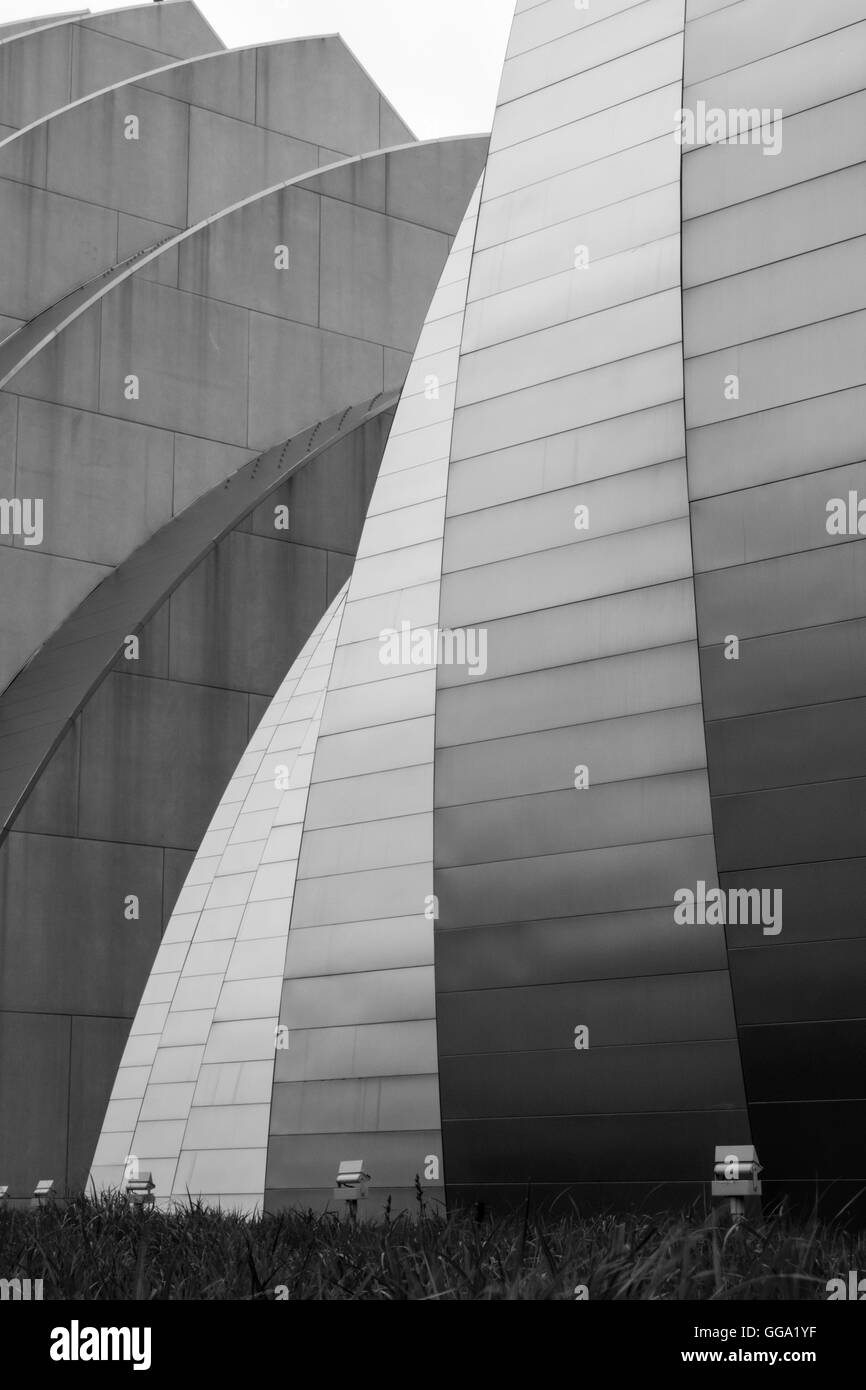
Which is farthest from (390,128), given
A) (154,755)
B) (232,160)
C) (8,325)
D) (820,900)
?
(820,900)

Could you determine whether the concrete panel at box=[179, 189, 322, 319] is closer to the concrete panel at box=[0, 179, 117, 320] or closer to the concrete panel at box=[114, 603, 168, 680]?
the concrete panel at box=[0, 179, 117, 320]

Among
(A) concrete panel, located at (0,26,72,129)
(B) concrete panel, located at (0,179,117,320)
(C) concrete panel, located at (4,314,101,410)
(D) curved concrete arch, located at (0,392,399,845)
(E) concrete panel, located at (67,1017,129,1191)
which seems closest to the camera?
(E) concrete panel, located at (67,1017,129,1191)

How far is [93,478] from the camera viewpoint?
26.7 meters

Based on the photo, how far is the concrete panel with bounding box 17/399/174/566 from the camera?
26000 mm

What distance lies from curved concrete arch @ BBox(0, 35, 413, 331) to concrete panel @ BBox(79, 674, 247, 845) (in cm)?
965

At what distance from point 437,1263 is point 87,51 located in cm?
3508

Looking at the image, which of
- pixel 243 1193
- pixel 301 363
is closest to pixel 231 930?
pixel 243 1193

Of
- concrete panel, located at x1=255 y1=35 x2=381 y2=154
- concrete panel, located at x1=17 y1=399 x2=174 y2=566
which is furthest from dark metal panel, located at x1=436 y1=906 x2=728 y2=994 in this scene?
concrete panel, located at x1=255 y1=35 x2=381 y2=154

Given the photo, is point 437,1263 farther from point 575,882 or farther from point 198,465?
point 198,465

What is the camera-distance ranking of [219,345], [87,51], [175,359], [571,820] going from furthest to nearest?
[87,51] < [219,345] < [175,359] < [571,820]

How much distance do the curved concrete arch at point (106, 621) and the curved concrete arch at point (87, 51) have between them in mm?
12446

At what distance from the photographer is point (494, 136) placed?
17828mm

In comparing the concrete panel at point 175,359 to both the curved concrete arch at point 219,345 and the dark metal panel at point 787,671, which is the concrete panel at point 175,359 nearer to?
the curved concrete arch at point 219,345

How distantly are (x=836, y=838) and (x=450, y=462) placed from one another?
5.86 meters
